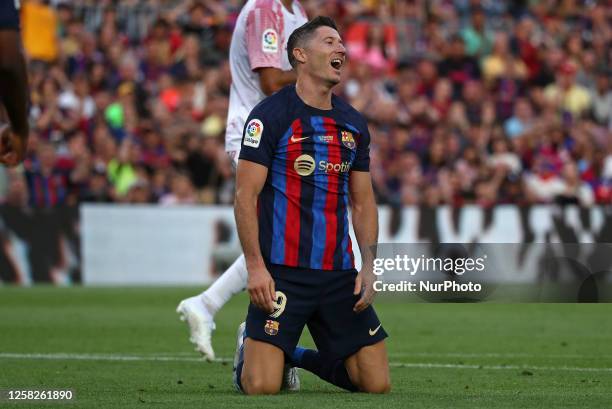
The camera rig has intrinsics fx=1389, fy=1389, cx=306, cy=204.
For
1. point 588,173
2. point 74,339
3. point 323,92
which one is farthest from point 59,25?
point 323,92

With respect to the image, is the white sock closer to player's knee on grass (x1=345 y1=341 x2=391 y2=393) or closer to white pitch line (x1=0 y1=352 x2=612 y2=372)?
white pitch line (x1=0 y1=352 x2=612 y2=372)

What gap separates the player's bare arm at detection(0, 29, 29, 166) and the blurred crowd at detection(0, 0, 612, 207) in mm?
13772

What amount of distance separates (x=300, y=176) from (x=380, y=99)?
1438 centimetres

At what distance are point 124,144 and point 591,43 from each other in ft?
29.9

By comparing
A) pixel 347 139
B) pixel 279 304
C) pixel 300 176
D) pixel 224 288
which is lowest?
pixel 224 288

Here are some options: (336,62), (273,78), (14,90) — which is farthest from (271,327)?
(14,90)

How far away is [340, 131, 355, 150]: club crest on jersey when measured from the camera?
7266mm

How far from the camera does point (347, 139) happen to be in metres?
7.28

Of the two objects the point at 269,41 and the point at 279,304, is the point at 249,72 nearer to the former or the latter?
the point at 269,41

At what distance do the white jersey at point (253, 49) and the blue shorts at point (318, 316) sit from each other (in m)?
1.78

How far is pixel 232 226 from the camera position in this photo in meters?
18.3

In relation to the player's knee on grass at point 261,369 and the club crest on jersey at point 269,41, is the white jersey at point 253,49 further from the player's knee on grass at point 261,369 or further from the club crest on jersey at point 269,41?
the player's knee on grass at point 261,369

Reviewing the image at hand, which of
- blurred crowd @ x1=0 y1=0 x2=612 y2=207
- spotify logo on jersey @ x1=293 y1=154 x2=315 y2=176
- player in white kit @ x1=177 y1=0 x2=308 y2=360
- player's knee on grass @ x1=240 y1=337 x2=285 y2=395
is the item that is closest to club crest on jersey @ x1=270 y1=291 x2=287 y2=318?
player's knee on grass @ x1=240 y1=337 x2=285 y2=395

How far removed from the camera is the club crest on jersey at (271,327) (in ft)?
23.5
